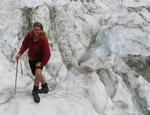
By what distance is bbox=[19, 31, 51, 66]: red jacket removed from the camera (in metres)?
8.45

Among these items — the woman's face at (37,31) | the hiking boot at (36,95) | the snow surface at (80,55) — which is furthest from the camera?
the snow surface at (80,55)

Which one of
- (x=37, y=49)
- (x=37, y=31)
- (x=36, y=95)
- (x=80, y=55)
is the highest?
(x=37, y=31)

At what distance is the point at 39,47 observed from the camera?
8.54 metres

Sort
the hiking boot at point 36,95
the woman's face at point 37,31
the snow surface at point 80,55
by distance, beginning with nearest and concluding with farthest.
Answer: the woman's face at point 37,31 < the hiking boot at point 36,95 < the snow surface at point 80,55

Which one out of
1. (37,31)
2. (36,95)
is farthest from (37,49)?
(36,95)

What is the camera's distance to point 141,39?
12992mm

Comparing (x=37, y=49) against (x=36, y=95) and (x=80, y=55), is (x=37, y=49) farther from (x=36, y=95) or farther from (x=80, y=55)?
(x=80, y=55)

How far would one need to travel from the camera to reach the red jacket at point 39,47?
333 inches

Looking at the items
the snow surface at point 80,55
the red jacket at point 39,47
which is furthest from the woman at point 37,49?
the snow surface at point 80,55

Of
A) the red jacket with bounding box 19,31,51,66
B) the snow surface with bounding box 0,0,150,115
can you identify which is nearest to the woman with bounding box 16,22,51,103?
the red jacket with bounding box 19,31,51,66

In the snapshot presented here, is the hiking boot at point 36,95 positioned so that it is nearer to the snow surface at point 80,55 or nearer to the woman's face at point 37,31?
the snow surface at point 80,55

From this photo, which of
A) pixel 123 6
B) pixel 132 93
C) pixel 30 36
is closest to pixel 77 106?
pixel 30 36

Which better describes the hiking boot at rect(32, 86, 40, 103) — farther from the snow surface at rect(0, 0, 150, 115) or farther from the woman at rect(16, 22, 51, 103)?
the snow surface at rect(0, 0, 150, 115)

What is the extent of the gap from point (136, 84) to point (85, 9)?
137 inches
